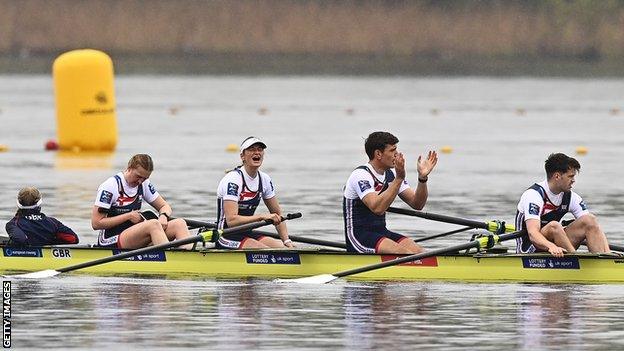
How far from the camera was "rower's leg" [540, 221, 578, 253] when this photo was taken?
18609 mm

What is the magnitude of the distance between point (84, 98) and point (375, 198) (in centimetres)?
2126

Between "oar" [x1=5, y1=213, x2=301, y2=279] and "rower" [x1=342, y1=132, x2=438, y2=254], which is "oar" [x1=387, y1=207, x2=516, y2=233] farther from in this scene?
"oar" [x1=5, y1=213, x2=301, y2=279]

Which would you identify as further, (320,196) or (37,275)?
(320,196)

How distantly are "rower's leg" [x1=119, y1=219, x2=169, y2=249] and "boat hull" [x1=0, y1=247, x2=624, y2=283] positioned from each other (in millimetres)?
139

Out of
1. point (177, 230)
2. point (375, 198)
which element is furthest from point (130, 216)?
point (375, 198)

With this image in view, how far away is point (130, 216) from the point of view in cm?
1964

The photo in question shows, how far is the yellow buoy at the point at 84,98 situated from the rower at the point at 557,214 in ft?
71.0

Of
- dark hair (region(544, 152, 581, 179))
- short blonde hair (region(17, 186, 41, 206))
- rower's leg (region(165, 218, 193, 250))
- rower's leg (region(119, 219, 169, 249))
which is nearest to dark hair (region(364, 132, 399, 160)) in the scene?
dark hair (region(544, 152, 581, 179))

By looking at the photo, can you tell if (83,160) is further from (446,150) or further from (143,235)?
(143,235)

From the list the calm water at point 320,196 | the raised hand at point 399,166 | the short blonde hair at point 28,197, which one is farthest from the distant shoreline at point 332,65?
the raised hand at point 399,166

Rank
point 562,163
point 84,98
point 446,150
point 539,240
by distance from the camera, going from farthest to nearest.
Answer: point 446,150, point 84,98, point 562,163, point 539,240

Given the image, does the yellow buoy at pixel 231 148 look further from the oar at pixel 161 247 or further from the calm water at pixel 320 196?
the oar at pixel 161 247

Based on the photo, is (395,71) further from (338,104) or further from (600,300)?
(600,300)

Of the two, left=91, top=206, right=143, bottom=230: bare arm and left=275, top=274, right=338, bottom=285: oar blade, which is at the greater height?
left=91, top=206, right=143, bottom=230: bare arm
